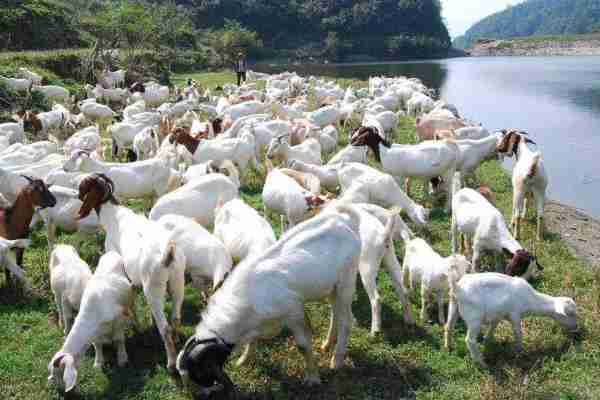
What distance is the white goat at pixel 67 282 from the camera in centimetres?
568

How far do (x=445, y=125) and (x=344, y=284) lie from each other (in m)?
9.47

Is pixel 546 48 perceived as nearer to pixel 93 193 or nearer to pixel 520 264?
pixel 520 264

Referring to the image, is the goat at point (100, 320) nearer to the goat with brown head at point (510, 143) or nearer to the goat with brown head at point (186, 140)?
the goat with brown head at point (186, 140)

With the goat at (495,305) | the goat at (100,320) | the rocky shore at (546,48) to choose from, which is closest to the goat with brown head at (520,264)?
the goat at (495,305)

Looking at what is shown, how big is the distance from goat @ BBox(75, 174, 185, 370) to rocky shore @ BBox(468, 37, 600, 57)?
8591cm

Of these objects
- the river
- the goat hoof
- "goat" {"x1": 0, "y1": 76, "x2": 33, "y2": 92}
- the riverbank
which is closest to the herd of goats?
the goat hoof

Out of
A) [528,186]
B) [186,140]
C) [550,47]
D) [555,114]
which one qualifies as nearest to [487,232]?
[528,186]

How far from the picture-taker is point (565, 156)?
56.3 feet

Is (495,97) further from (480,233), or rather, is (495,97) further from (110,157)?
(480,233)

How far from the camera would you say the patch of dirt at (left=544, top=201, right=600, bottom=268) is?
827 centimetres

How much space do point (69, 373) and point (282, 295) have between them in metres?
1.79

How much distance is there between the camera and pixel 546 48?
90.0m

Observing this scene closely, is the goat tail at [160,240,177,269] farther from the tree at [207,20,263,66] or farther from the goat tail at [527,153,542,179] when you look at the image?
the tree at [207,20,263,66]

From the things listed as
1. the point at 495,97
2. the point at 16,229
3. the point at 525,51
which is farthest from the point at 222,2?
the point at 16,229
